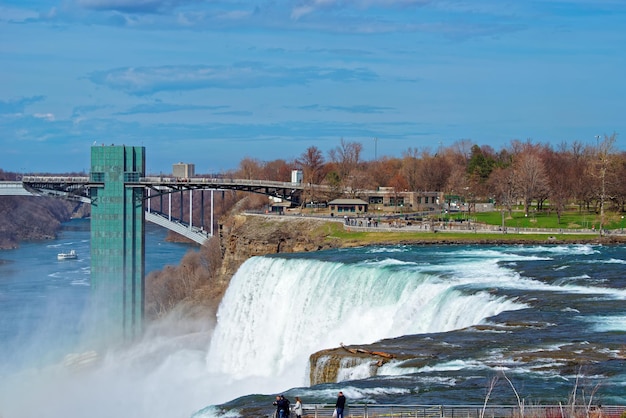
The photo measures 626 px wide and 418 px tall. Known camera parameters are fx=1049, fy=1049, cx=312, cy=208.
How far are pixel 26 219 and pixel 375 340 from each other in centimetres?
11492

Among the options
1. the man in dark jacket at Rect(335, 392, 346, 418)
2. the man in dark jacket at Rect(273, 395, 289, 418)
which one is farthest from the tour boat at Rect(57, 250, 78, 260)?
the man in dark jacket at Rect(335, 392, 346, 418)

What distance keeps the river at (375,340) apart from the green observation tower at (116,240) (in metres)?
1.97

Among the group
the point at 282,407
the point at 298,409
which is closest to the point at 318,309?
the point at 298,409

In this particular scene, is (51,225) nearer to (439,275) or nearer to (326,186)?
(326,186)

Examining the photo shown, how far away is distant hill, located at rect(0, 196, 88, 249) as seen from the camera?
132 meters

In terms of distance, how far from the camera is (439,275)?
37.7 metres

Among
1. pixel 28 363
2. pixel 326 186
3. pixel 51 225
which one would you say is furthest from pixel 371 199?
pixel 51 225

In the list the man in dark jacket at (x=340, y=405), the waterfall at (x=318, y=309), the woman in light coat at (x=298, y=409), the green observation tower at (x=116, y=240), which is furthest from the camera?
the green observation tower at (x=116, y=240)

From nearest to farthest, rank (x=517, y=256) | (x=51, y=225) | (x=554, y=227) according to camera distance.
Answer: (x=517, y=256)
(x=554, y=227)
(x=51, y=225)

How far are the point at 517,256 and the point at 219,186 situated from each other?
2591 centimetres

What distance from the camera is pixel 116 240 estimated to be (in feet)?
201

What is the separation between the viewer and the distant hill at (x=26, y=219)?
13162 centimetres

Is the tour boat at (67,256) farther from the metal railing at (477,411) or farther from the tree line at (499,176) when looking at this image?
the metal railing at (477,411)

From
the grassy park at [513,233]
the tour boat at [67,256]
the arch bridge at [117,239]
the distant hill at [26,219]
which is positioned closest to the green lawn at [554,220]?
the grassy park at [513,233]
